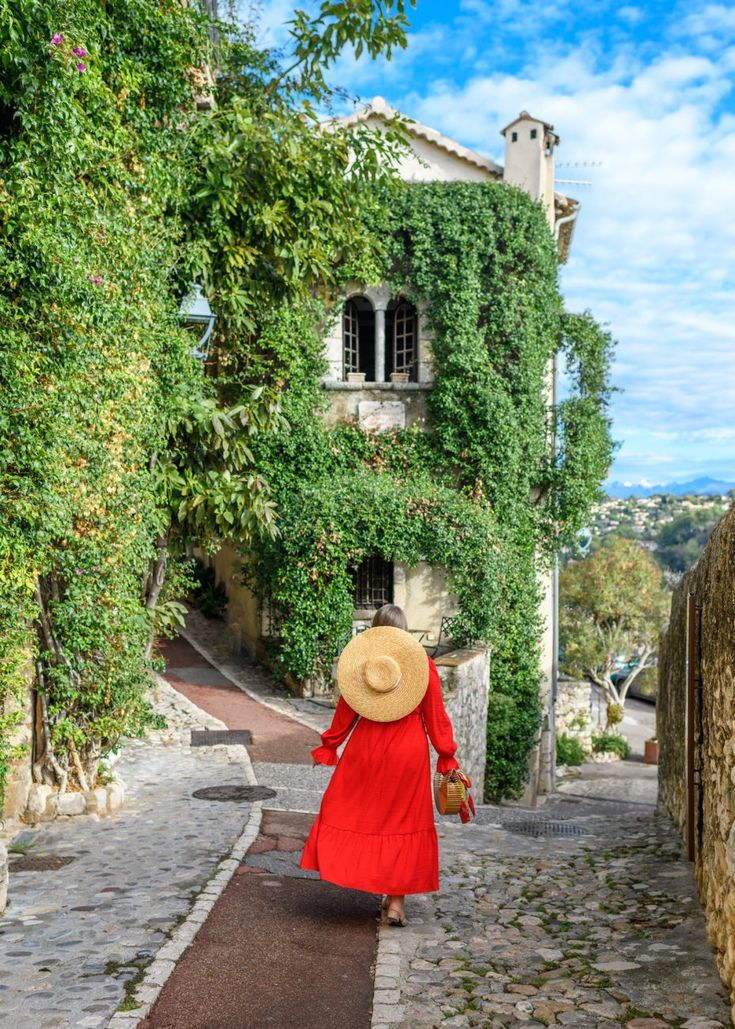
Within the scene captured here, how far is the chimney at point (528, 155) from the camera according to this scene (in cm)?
1848

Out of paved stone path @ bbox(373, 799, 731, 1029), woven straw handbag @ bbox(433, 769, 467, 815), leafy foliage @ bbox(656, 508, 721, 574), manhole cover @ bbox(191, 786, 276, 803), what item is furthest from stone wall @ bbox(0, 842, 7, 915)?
leafy foliage @ bbox(656, 508, 721, 574)

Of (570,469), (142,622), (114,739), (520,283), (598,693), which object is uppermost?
(520,283)

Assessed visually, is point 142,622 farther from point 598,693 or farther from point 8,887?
point 598,693

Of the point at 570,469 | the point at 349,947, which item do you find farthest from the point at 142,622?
the point at 570,469

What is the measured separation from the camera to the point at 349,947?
191 inches

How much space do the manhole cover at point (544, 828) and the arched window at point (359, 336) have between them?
9.71m

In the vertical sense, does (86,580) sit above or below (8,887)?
above

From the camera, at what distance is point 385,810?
5.08m

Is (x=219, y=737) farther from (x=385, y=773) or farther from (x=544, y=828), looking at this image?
(x=385, y=773)

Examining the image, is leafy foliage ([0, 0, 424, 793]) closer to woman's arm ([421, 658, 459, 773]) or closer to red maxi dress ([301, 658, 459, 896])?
red maxi dress ([301, 658, 459, 896])

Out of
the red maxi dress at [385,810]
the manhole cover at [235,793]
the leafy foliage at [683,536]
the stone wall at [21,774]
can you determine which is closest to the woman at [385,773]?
the red maxi dress at [385,810]

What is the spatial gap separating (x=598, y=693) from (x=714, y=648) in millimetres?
29328

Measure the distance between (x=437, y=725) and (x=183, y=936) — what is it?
5.44ft

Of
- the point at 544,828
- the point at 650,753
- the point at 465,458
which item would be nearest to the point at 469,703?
the point at 544,828
